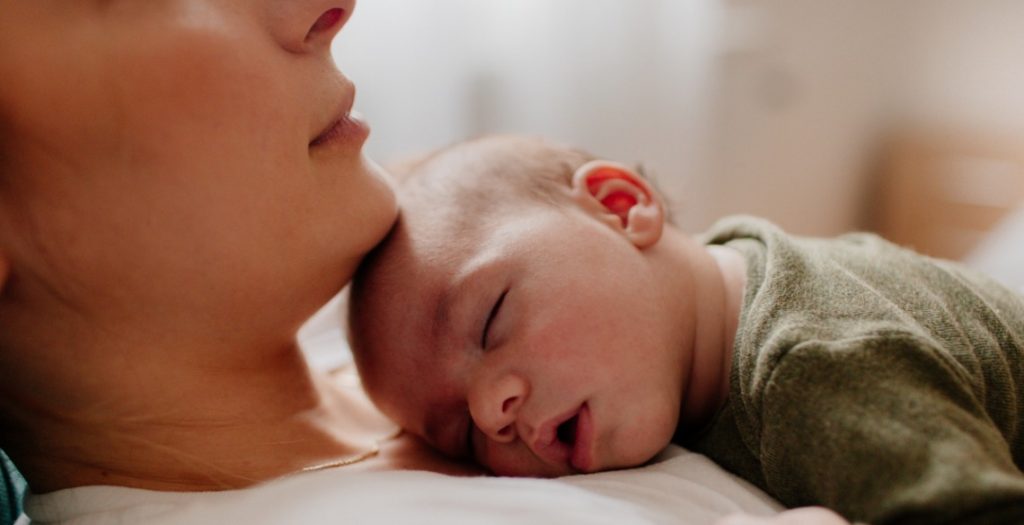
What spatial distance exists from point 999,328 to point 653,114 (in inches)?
62.5

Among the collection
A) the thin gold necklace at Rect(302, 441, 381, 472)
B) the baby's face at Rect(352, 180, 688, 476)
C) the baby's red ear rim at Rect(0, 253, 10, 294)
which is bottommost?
the thin gold necklace at Rect(302, 441, 381, 472)

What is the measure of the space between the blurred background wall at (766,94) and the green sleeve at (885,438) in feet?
4.78

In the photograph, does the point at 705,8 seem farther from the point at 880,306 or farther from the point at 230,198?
the point at 230,198

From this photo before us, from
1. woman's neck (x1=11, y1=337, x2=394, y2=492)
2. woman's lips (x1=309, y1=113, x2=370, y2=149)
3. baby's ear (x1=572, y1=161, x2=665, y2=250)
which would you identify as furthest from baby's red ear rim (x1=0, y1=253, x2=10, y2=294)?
baby's ear (x1=572, y1=161, x2=665, y2=250)

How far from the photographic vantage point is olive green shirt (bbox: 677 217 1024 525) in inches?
27.8

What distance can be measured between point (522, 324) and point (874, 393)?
1.18 feet

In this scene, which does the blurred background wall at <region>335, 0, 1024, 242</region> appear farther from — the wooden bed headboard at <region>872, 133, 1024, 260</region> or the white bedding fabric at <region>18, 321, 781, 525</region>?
the white bedding fabric at <region>18, 321, 781, 525</region>

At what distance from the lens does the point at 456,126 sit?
218 cm

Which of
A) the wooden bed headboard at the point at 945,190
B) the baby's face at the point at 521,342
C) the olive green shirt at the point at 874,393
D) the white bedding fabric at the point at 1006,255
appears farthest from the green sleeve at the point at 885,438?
the wooden bed headboard at the point at 945,190

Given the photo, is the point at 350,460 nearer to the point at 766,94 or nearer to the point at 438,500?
the point at 438,500

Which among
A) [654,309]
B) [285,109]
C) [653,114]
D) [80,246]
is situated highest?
[285,109]

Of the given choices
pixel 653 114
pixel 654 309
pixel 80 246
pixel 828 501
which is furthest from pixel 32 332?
pixel 653 114

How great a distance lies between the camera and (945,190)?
2514mm

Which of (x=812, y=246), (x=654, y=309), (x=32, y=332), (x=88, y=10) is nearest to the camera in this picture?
(x=88, y=10)
